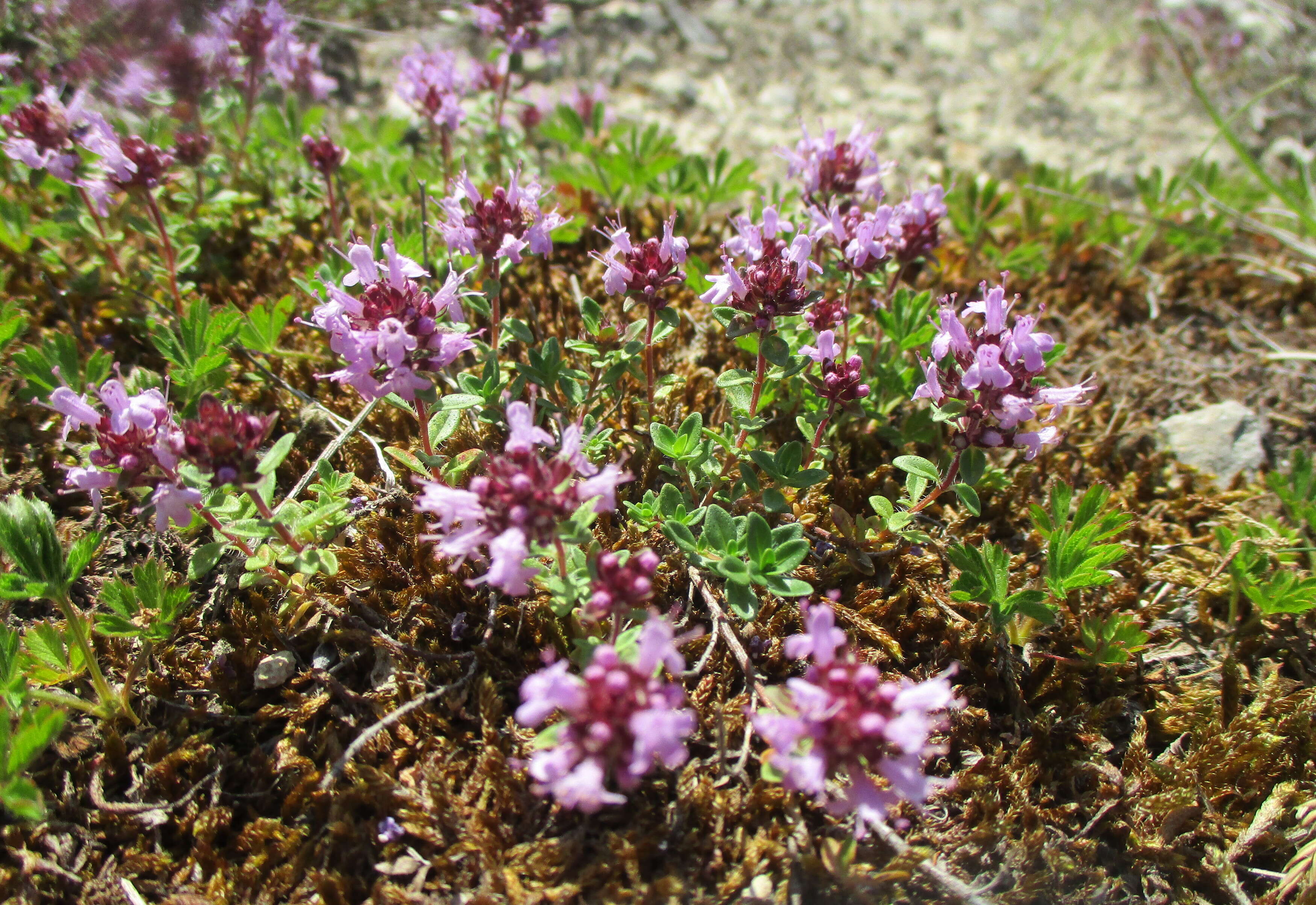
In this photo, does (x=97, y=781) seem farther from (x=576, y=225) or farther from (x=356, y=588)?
(x=576, y=225)

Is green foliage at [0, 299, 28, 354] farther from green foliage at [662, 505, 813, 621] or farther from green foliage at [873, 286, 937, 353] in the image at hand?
green foliage at [873, 286, 937, 353]

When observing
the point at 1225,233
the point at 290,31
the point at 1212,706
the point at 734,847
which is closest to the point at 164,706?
the point at 734,847

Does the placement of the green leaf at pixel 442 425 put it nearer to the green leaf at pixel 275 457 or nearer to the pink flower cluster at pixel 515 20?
the green leaf at pixel 275 457

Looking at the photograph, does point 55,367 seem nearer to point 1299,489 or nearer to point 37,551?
point 37,551

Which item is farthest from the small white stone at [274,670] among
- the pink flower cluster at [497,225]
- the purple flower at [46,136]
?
the purple flower at [46,136]

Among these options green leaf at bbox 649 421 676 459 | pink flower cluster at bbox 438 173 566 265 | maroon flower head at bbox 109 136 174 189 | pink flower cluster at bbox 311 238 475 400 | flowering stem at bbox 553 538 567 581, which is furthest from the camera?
maroon flower head at bbox 109 136 174 189

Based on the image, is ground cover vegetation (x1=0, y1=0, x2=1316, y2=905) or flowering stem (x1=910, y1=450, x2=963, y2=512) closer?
ground cover vegetation (x1=0, y1=0, x2=1316, y2=905)

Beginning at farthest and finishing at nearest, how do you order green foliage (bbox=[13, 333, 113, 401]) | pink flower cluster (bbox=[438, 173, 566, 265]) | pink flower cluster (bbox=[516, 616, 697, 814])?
green foliage (bbox=[13, 333, 113, 401]), pink flower cluster (bbox=[438, 173, 566, 265]), pink flower cluster (bbox=[516, 616, 697, 814])

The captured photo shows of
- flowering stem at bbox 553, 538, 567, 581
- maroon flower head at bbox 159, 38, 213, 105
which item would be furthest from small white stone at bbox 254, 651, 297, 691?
maroon flower head at bbox 159, 38, 213, 105
